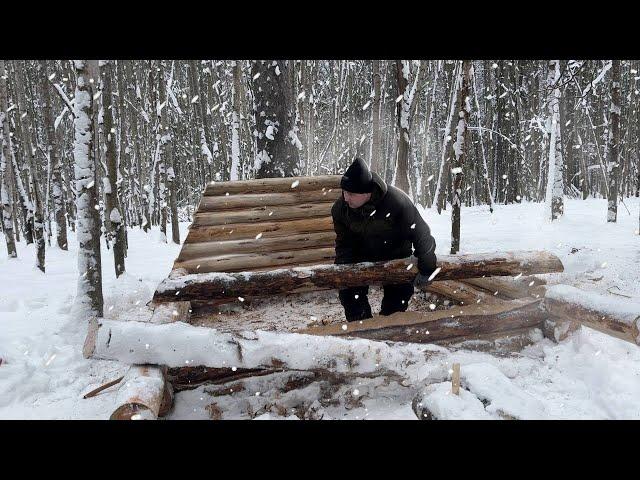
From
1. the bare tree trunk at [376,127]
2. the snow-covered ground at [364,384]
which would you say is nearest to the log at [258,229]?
the snow-covered ground at [364,384]

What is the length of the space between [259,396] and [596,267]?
556cm

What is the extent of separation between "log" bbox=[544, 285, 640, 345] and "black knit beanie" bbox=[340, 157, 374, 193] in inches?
84.4

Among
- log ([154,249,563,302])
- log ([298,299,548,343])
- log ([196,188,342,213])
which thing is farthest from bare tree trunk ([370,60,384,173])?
A: log ([298,299,548,343])

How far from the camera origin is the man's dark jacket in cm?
433

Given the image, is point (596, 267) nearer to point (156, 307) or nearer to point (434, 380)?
point (434, 380)

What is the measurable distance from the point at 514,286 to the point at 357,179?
2.58m

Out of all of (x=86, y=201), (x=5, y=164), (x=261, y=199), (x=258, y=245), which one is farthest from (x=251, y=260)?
(x=5, y=164)

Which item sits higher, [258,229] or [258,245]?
[258,229]

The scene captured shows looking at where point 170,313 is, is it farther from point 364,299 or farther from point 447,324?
point 447,324

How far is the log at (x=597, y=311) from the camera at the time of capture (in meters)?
3.41

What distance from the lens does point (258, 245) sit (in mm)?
6387

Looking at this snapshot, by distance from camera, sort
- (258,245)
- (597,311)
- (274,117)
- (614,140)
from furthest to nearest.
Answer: (614,140), (274,117), (258,245), (597,311)

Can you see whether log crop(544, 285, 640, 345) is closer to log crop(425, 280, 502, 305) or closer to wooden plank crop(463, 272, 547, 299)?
wooden plank crop(463, 272, 547, 299)
